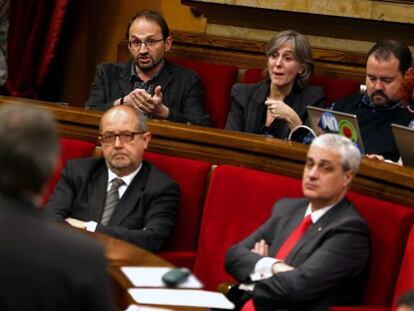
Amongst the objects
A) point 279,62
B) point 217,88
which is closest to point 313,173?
point 279,62

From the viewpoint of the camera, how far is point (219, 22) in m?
6.55

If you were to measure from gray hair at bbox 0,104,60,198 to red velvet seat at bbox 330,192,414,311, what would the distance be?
6.81ft

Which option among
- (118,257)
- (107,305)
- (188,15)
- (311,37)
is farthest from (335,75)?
(107,305)

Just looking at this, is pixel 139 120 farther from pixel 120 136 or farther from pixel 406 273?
pixel 406 273

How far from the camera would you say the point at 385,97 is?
16.7 feet

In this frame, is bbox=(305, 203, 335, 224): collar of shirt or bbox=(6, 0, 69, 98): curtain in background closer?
bbox=(305, 203, 335, 224): collar of shirt

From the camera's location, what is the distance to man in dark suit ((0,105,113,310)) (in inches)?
89.0

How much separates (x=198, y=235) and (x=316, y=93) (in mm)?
966

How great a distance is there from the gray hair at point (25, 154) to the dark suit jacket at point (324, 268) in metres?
1.91

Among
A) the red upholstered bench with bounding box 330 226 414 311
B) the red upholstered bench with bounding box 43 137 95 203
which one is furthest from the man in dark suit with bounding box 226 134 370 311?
the red upholstered bench with bounding box 43 137 95 203

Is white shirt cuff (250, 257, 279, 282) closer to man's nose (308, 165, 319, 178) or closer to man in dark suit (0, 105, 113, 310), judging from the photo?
man's nose (308, 165, 319, 178)

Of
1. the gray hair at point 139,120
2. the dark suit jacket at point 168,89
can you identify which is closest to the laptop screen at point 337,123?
the gray hair at point 139,120

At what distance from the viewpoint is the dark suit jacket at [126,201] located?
4.73 metres

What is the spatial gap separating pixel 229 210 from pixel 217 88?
1.34 meters
